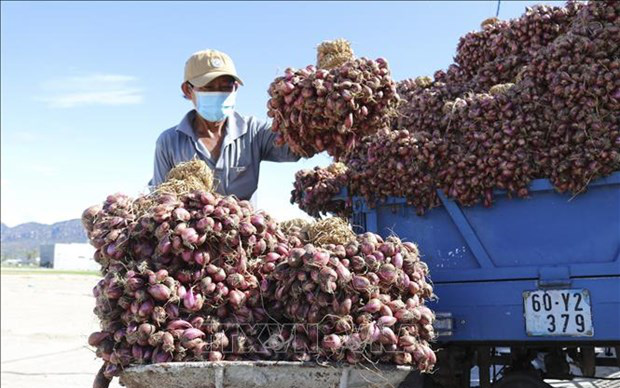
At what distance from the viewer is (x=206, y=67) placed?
4074 mm

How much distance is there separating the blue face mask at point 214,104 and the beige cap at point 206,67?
106 mm

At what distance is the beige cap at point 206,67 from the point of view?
404 cm

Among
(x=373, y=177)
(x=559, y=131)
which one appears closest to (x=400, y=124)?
(x=373, y=177)

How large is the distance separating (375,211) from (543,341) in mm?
→ 1365

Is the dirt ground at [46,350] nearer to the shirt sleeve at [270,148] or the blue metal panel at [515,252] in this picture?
the shirt sleeve at [270,148]

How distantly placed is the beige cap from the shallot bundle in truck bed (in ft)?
3.92

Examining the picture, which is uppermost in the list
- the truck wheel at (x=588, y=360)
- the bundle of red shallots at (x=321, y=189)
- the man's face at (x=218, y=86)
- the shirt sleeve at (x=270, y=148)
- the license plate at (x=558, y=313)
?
the man's face at (x=218, y=86)

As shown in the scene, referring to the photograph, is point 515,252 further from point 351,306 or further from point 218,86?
point 218,86

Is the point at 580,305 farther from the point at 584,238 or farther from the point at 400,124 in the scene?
the point at 400,124

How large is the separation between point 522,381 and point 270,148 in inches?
94.1

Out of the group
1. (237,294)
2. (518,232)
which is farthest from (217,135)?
(518,232)

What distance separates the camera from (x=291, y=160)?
445 cm

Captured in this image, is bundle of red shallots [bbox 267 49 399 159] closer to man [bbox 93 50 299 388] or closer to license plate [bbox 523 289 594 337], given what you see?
man [bbox 93 50 299 388]

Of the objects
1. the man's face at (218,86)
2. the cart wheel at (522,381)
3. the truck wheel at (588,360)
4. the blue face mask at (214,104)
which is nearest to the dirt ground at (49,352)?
the blue face mask at (214,104)
